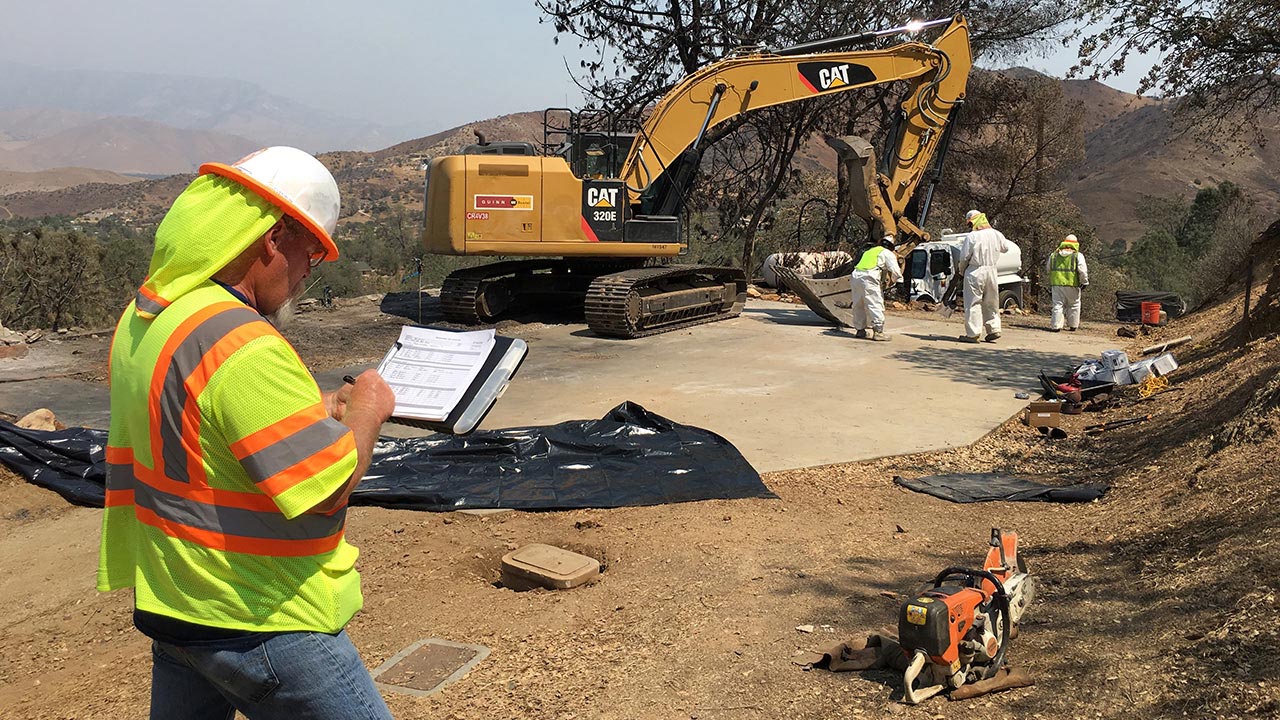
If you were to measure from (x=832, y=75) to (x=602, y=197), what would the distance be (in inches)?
164

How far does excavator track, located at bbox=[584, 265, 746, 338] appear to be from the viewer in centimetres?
1286

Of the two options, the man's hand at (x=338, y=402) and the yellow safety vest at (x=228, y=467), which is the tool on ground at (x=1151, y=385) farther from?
the yellow safety vest at (x=228, y=467)

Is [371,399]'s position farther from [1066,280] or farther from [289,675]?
[1066,280]

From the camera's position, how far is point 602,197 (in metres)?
13.7

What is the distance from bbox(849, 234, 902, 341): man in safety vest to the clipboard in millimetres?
10074

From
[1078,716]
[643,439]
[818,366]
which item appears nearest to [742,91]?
[818,366]

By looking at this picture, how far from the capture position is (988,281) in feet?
43.1

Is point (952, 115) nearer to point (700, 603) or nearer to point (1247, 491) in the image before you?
point (1247, 491)

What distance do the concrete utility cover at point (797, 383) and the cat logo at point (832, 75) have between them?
Result: 3643mm

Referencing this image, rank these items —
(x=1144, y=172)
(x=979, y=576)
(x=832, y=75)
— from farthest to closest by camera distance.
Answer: (x=1144, y=172)
(x=832, y=75)
(x=979, y=576)

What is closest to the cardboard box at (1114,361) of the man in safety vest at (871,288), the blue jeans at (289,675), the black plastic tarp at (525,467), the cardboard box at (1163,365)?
the cardboard box at (1163,365)

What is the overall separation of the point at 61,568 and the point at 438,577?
2.21 m

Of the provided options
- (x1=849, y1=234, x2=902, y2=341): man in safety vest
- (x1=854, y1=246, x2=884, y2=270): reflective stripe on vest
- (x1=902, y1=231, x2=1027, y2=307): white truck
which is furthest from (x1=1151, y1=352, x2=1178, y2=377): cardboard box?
(x1=902, y1=231, x2=1027, y2=307): white truck

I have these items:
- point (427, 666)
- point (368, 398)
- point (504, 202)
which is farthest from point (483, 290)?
point (368, 398)
